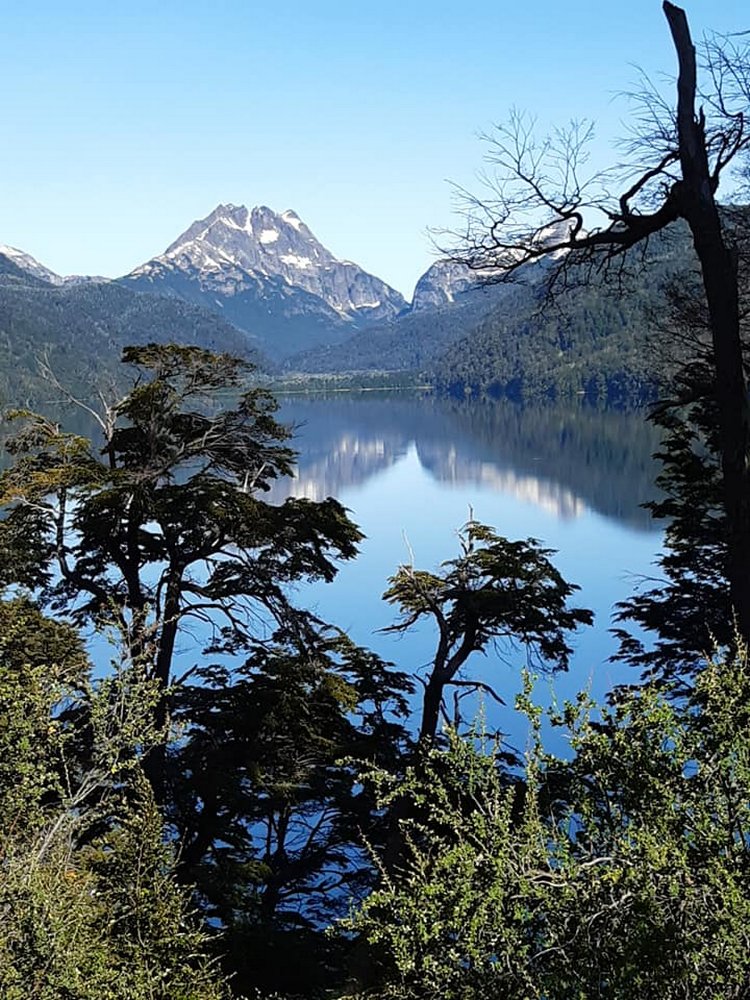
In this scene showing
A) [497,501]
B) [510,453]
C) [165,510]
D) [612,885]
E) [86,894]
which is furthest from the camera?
[510,453]

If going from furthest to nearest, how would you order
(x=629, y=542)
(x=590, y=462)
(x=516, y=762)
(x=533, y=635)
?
(x=590, y=462), (x=629, y=542), (x=533, y=635), (x=516, y=762)

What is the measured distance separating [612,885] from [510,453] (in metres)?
74.5

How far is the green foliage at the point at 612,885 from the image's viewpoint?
315 centimetres

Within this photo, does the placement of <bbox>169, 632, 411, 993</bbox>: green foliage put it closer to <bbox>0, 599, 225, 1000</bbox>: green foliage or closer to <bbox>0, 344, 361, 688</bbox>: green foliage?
<bbox>0, 344, 361, 688</bbox>: green foliage

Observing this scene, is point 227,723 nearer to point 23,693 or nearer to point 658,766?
point 23,693

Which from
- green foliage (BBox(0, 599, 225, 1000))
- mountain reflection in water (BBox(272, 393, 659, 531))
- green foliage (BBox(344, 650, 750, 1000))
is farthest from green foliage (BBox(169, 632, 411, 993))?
mountain reflection in water (BBox(272, 393, 659, 531))

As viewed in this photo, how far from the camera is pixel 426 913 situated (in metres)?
3.62

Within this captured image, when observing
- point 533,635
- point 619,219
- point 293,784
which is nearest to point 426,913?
point 619,219

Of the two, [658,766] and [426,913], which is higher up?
[658,766]

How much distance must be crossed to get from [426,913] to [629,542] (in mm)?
37950

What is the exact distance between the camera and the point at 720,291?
17.9 ft

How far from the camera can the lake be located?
26750 mm

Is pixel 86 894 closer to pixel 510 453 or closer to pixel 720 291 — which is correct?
pixel 720 291

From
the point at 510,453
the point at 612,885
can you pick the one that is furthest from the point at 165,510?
the point at 510,453
